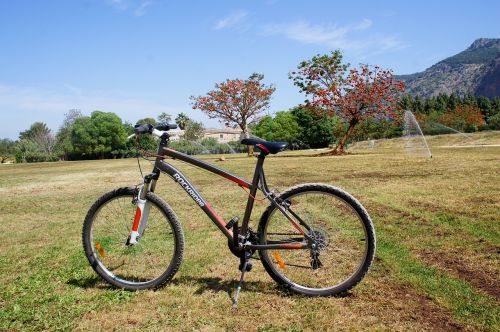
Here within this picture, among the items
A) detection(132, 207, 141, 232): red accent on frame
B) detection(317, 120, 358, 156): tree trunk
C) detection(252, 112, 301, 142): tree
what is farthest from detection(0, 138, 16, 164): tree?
detection(132, 207, 141, 232): red accent on frame

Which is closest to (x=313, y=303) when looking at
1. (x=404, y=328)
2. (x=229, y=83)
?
(x=404, y=328)

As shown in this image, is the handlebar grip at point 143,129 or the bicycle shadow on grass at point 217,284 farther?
the handlebar grip at point 143,129

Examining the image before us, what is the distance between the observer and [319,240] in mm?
4035

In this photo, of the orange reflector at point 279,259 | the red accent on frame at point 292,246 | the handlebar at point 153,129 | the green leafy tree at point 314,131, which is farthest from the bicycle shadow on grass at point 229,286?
the green leafy tree at point 314,131

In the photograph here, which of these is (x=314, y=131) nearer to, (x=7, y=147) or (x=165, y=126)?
(x=165, y=126)

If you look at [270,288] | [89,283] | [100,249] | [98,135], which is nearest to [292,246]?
[270,288]

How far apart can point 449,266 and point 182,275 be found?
3.15m

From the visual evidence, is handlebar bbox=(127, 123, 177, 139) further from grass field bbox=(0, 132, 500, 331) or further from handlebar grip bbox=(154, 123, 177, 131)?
grass field bbox=(0, 132, 500, 331)

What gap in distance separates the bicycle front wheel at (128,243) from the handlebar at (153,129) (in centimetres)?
65

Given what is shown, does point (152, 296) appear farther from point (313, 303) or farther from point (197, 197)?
point (313, 303)

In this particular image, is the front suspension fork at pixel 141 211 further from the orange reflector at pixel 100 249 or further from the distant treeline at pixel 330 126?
the distant treeline at pixel 330 126

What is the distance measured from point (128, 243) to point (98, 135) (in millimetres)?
82396

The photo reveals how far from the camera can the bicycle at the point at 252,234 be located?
12.7ft

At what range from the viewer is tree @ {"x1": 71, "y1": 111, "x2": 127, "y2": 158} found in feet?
261
